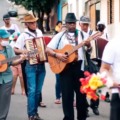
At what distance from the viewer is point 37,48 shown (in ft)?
30.0

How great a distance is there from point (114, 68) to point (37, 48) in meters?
3.46

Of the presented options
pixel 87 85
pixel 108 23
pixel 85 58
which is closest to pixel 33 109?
pixel 85 58

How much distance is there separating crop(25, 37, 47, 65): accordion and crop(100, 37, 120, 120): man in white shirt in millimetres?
3352

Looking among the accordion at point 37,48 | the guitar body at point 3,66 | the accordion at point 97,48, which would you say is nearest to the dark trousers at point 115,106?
the guitar body at point 3,66

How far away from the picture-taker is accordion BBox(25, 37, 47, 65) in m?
9.12

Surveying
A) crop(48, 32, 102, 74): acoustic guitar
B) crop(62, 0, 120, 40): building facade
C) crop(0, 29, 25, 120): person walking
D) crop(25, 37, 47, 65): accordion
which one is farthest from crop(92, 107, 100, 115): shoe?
crop(62, 0, 120, 40): building facade

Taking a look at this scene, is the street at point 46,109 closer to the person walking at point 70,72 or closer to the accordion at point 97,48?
the accordion at point 97,48

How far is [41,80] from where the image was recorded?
30.7 feet

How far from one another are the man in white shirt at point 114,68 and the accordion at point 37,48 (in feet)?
11.0

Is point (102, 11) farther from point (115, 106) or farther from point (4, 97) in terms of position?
point (115, 106)

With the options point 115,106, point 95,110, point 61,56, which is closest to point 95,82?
point 115,106

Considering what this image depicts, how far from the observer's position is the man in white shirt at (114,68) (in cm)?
564

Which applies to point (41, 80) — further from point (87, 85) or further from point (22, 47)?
point (87, 85)

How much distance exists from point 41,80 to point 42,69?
0.20m
